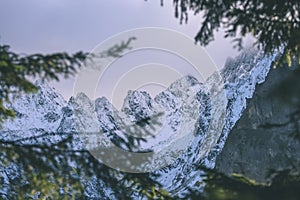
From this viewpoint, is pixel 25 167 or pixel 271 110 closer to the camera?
pixel 25 167

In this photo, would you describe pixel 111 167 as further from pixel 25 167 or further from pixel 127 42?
pixel 127 42

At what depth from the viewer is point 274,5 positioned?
5.47 metres

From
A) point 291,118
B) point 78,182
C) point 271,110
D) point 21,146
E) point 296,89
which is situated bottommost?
point 296,89

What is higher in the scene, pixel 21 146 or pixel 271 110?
pixel 271 110

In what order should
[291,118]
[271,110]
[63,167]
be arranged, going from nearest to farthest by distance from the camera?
[291,118] → [63,167] → [271,110]

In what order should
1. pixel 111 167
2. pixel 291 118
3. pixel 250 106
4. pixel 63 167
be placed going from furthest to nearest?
pixel 250 106
pixel 111 167
pixel 63 167
pixel 291 118

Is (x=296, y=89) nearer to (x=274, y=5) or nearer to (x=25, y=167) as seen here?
(x=274, y=5)

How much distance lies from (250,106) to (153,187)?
147 m

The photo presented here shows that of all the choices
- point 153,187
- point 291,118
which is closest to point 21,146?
point 153,187

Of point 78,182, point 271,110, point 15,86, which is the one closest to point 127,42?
→ point 15,86

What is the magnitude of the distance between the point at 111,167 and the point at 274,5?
230 cm

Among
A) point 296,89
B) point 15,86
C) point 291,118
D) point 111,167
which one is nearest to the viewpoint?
point 296,89

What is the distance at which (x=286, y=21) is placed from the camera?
569cm

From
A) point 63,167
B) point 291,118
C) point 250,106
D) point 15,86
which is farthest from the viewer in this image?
point 250,106
